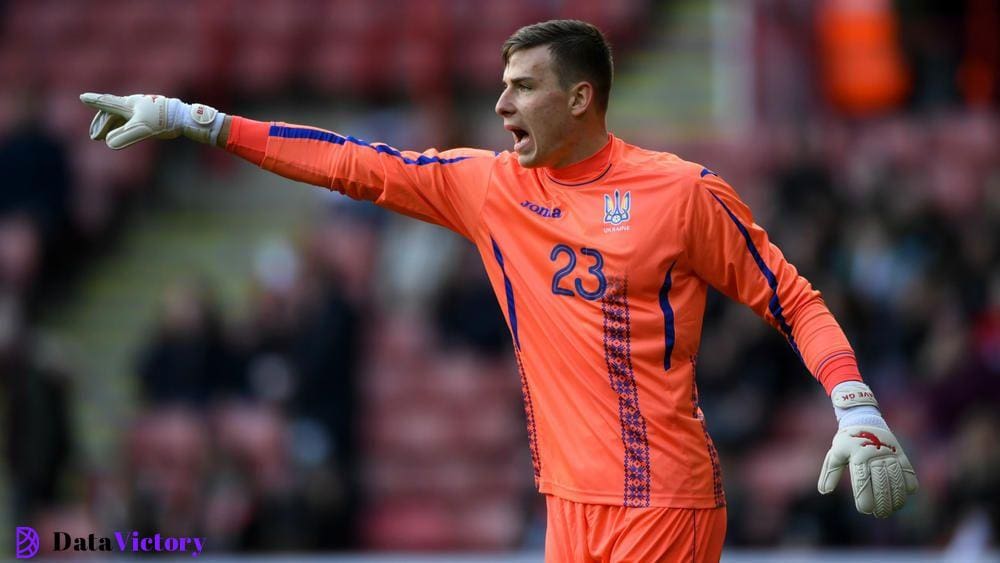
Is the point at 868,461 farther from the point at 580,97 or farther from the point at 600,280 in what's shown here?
the point at 580,97

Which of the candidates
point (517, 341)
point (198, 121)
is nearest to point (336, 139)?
point (198, 121)

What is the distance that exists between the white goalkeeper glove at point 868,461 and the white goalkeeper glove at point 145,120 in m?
1.89

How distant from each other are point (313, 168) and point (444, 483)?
21.3 ft

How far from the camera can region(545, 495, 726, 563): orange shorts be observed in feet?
13.5

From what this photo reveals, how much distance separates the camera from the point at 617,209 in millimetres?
4246

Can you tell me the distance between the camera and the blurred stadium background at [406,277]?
9.58 m

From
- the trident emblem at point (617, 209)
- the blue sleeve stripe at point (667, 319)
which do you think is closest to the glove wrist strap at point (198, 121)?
the trident emblem at point (617, 209)

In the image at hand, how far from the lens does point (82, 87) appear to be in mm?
13906

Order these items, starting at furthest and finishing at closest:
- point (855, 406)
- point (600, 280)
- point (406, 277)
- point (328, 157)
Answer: point (406, 277) < point (328, 157) < point (600, 280) < point (855, 406)

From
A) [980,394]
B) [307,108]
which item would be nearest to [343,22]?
[307,108]

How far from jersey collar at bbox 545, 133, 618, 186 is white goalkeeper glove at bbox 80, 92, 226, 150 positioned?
3.18 ft

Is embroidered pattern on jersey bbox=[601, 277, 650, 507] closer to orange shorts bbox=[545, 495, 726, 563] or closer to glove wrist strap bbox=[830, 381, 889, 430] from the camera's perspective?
orange shorts bbox=[545, 495, 726, 563]

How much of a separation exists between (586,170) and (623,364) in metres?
0.57

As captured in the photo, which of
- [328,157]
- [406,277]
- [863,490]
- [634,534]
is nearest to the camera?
[863,490]
